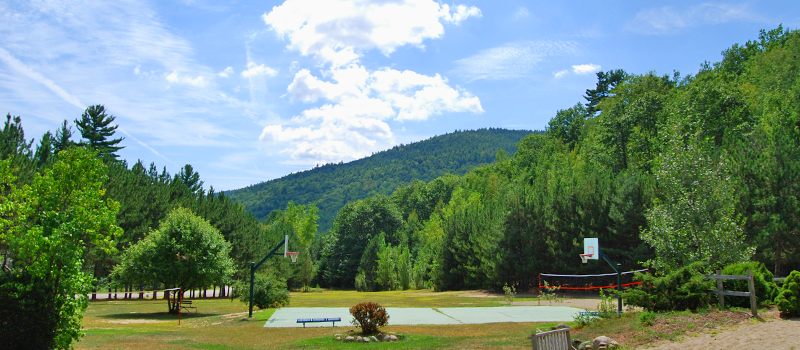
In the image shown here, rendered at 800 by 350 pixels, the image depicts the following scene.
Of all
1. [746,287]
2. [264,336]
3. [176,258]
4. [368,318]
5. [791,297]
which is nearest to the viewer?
[791,297]

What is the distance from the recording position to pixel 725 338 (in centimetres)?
1042

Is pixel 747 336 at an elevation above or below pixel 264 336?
above

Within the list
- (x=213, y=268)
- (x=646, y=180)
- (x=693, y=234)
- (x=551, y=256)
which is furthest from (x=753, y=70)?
(x=213, y=268)

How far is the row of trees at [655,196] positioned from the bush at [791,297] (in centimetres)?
387

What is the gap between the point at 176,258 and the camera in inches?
1034

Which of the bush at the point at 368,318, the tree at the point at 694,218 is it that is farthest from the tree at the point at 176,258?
the tree at the point at 694,218

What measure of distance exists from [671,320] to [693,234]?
22.8 feet

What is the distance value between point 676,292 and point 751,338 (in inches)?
133

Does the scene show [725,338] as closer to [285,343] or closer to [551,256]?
[285,343]

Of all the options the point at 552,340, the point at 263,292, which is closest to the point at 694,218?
the point at 552,340

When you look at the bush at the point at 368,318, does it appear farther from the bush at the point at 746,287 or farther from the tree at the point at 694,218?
the tree at the point at 694,218

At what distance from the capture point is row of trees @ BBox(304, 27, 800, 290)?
62.1 ft

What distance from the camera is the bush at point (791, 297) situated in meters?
11.7

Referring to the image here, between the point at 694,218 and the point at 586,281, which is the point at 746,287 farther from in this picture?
the point at 586,281
